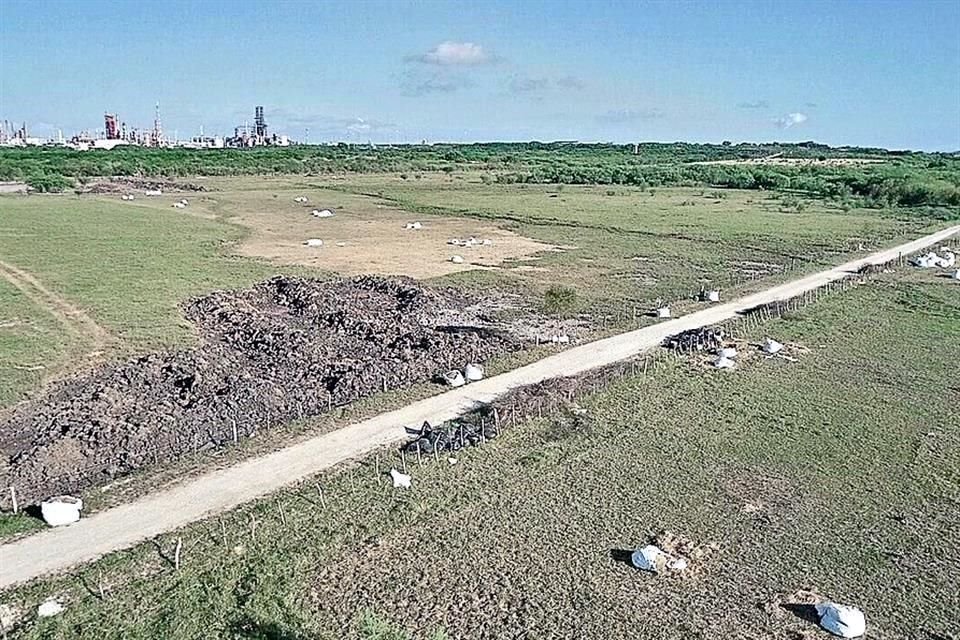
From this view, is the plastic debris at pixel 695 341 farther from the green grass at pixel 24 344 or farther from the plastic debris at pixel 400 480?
the green grass at pixel 24 344

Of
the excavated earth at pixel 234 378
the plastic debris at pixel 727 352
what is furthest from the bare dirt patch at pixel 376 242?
the plastic debris at pixel 727 352

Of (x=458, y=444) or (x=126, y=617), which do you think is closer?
(x=126, y=617)

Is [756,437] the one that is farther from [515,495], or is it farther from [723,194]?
[723,194]

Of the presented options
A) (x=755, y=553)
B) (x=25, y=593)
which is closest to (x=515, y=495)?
(x=755, y=553)

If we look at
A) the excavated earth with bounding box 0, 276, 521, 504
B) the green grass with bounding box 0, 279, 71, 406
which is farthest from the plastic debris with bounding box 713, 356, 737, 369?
the green grass with bounding box 0, 279, 71, 406

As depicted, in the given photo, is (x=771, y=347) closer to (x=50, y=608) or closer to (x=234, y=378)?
(x=234, y=378)


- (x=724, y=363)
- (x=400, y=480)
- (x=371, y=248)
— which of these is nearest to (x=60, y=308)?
(x=400, y=480)

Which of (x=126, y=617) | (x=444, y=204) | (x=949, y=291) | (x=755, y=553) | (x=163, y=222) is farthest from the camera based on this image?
(x=444, y=204)
